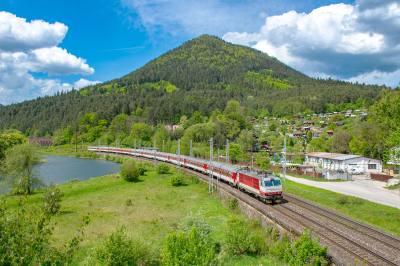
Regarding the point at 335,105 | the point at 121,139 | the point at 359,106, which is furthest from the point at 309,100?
the point at 121,139

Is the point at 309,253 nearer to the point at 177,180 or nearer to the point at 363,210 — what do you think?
the point at 363,210

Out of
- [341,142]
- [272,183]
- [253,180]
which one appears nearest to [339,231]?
[272,183]

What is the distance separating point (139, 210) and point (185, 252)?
15305 millimetres

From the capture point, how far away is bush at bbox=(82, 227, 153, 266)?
10.0 meters

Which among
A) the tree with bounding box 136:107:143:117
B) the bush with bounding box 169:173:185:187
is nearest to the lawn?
the bush with bounding box 169:173:185:187

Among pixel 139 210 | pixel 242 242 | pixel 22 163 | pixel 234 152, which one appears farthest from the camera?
pixel 234 152

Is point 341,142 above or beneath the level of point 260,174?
above

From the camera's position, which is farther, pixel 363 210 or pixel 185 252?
pixel 363 210

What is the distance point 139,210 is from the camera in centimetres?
2342

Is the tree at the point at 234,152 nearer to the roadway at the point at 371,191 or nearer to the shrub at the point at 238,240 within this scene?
the roadway at the point at 371,191

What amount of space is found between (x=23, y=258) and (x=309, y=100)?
16702cm

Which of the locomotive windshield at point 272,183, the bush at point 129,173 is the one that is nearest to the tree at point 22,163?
the bush at point 129,173

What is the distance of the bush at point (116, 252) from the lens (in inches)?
395

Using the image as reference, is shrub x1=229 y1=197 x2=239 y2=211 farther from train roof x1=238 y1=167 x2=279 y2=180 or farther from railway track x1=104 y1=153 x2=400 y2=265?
train roof x1=238 y1=167 x2=279 y2=180
